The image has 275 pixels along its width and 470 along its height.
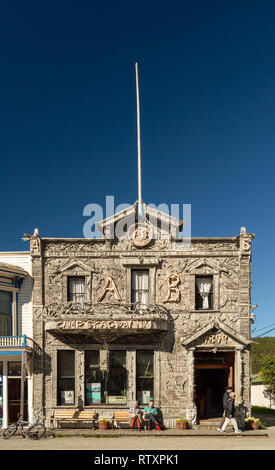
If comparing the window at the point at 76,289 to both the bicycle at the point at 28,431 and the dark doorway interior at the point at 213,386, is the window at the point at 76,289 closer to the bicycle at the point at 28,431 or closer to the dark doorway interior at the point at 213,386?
the bicycle at the point at 28,431

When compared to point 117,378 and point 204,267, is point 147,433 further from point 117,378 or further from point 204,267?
point 204,267

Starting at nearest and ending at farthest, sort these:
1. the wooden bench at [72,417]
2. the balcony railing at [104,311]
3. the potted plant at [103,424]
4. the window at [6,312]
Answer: the potted plant at [103,424], the wooden bench at [72,417], the balcony railing at [104,311], the window at [6,312]

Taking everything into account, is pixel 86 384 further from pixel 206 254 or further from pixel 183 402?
pixel 206 254

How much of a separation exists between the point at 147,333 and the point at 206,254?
16.9ft

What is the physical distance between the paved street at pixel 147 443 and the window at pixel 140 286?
6.61 metres

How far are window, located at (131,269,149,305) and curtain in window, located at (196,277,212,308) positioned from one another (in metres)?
2.76

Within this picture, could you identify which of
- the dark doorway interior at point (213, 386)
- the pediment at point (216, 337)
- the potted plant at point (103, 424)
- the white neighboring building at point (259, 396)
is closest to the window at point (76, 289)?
the pediment at point (216, 337)

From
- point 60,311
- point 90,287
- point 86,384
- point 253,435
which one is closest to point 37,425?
point 86,384

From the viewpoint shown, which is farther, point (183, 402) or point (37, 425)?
point (183, 402)

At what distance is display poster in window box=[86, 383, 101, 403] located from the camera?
22.3 m

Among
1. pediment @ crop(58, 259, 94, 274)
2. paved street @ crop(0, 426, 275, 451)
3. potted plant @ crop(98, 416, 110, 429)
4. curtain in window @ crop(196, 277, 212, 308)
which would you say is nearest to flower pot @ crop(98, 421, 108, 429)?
potted plant @ crop(98, 416, 110, 429)

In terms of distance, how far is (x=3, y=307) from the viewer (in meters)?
23.0

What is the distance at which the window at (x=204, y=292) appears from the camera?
22984 mm
